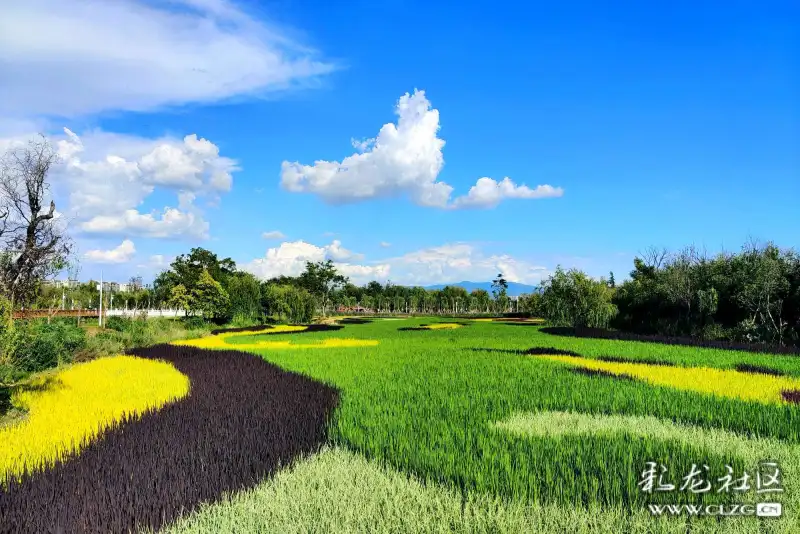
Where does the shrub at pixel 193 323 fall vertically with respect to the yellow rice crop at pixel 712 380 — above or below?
below

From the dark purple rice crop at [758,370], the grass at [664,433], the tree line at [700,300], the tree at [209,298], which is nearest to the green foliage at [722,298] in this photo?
the tree line at [700,300]

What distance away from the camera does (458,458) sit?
5.12m

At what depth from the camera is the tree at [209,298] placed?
46094 mm

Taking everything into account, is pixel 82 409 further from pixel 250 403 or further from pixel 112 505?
pixel 112 505

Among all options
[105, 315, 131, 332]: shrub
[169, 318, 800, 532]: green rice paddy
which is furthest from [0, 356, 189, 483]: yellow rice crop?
[105, 315, 131, 332]: shrub

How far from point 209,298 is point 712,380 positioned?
43.2m

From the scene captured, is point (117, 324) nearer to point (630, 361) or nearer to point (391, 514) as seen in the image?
point (630, 361)

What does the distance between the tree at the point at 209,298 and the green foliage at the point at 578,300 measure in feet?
99.7

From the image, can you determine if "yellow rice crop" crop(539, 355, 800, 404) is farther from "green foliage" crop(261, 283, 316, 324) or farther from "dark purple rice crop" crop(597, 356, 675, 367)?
"green foliage" crop(261, 283, 316, 324)

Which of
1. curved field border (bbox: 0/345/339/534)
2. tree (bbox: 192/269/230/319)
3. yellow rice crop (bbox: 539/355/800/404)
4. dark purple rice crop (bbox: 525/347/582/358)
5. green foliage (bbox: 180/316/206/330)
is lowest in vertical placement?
green foliage (bbox: 180/316/206/330)

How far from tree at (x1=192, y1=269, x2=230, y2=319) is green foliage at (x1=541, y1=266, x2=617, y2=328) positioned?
30393mm

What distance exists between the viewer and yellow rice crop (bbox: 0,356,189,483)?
5.89 m

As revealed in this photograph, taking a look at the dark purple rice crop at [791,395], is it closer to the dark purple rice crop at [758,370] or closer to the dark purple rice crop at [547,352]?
the dark purple rice crop at [758,370]

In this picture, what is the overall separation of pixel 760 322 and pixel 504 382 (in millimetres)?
22754
